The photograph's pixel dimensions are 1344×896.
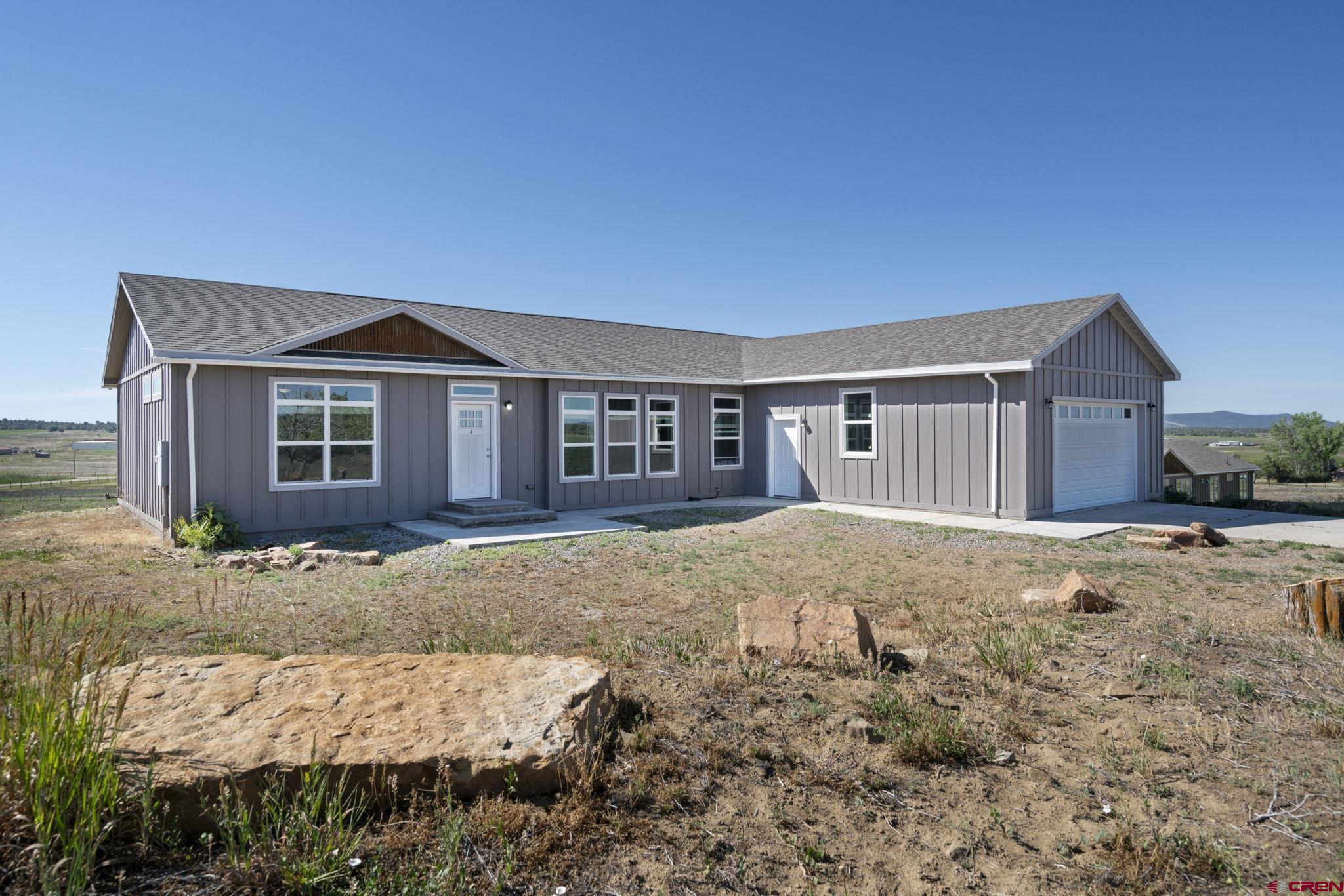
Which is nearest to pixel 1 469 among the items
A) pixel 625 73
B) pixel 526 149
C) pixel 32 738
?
pixel 526 149

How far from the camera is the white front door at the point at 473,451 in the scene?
13.8 meters

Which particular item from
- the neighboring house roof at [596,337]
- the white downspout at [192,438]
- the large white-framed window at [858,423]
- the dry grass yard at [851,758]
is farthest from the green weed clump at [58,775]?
the large white-framed window at [858,423]

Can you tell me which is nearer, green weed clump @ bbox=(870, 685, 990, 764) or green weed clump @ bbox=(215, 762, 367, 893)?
green weed clump @ bbox=(215, 762, 367, 893)

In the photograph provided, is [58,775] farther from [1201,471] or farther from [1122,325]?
[1201,471]

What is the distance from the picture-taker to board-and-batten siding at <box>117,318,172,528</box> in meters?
11.9

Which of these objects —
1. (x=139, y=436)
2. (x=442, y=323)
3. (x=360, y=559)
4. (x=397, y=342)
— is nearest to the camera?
(x=360, y=559)

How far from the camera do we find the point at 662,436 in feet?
55.0

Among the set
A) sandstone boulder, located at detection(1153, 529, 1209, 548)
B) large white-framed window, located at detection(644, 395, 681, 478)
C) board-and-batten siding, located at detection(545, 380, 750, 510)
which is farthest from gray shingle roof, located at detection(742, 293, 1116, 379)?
sandstone boulder, located at detection(1153, 529, 1209, 548)

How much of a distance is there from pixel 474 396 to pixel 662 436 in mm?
4681

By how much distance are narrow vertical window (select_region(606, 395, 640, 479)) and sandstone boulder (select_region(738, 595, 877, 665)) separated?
10.7m

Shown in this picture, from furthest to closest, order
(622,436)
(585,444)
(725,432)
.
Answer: (725,432) → (622,436) → (585,444)

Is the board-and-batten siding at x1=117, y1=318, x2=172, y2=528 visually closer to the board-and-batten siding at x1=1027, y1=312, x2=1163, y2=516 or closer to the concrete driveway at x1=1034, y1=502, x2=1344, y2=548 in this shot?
the board-and-batten siding at x1=1027, y1=312, x2=1163, y2=516

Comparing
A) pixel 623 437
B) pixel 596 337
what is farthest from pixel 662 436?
pixel 596 337

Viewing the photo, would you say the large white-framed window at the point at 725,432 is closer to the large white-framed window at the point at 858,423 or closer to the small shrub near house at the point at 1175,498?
the large white-framed window at the point at 858,423
